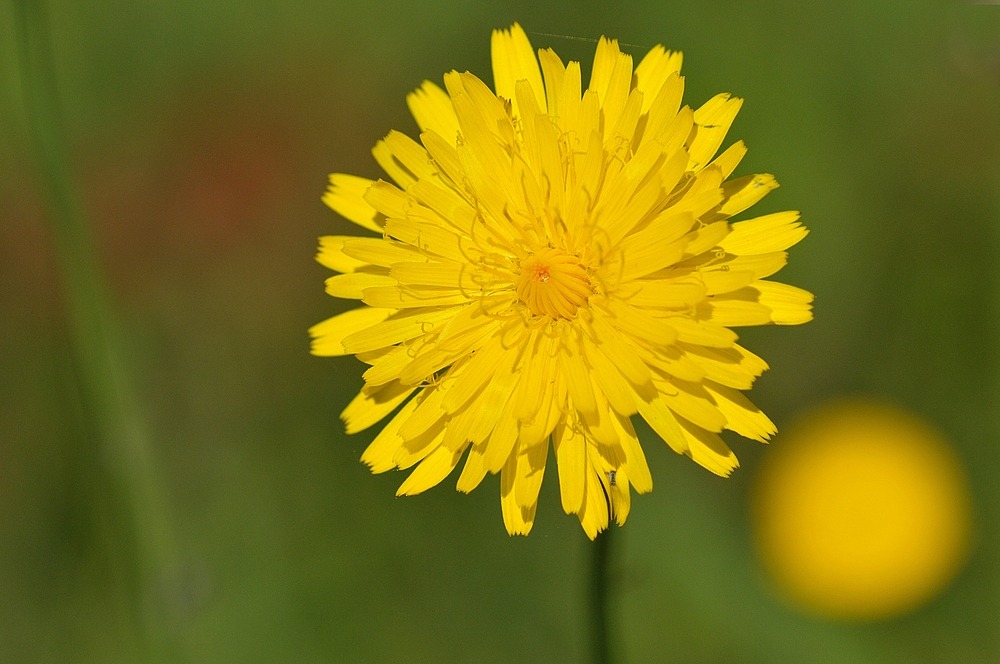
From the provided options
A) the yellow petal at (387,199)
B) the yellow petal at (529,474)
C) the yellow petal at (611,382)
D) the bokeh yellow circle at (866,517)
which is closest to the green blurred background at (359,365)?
the bokeh yellow circle at (866,517)

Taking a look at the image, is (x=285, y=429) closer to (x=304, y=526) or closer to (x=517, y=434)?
(x=304, y=526)

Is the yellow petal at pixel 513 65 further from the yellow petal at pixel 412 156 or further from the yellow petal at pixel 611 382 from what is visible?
the yellow petal at pixel 611 382

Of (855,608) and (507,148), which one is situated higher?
(507,148)

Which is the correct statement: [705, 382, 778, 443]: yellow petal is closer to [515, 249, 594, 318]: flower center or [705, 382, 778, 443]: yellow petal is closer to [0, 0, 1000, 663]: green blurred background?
[515, 249, 594, 318]: flower center

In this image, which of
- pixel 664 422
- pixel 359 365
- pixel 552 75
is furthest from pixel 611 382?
pixel 359 365

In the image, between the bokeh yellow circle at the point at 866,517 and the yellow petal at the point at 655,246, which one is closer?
the yellow petal at the point at 655,246

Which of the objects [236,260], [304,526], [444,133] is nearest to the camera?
[444,133]

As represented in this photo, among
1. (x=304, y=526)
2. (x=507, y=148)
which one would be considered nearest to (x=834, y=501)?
(x=507, y=148)
